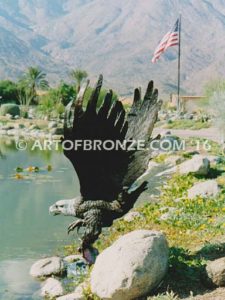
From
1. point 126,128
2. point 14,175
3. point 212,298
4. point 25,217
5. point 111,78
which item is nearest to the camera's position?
point 212,298

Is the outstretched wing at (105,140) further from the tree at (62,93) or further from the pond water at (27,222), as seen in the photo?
the tree at (62,93)

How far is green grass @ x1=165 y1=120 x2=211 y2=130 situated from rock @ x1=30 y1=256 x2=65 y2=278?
33.8 meters

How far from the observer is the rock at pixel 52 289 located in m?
8.68

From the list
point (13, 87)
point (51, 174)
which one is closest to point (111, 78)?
point (13, 87)

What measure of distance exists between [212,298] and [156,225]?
207 inches

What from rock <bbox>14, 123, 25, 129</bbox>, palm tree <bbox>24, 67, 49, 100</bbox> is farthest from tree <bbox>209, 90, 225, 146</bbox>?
palm tree <bbox>24, 67, 49, 100</bbox>

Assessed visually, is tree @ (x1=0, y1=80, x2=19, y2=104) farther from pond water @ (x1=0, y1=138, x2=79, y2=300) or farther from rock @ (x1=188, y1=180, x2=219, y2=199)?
rock @ (x1=188, y1=180, x2=219, y2=199)

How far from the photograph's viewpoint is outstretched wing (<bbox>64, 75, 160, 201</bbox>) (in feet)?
28.8

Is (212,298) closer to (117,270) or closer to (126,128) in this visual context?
(117,270)

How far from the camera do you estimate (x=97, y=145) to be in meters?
8.96

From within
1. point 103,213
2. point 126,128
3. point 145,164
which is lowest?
point 103,213

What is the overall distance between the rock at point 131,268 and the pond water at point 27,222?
1.59 m

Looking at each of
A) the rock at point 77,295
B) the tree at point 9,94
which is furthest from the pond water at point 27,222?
the tree at point 9,94

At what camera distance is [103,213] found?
9359mm
